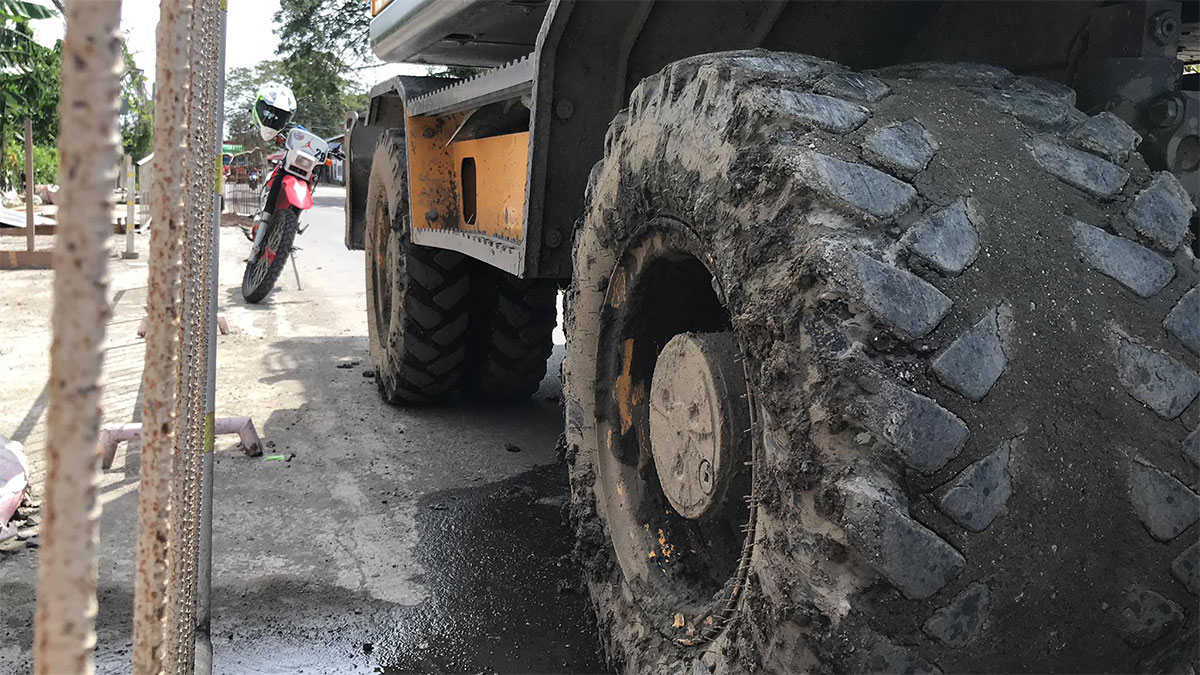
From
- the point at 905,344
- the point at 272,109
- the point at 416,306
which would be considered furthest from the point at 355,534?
the point at 272,109

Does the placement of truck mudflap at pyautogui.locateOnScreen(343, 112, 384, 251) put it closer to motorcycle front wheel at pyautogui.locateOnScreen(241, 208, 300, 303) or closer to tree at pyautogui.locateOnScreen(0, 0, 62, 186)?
motorcycle front wheel at pyautogui.locateOnScreen(241, 208, 300, 303)

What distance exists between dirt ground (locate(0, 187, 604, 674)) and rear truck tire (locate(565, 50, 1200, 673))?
4.00 ft

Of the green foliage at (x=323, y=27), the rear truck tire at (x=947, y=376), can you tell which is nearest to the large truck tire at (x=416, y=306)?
the rear truck tire at (x=947, y=376)

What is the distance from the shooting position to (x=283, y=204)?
888 centimetres

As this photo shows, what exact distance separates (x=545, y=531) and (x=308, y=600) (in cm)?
90

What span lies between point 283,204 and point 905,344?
8.13m

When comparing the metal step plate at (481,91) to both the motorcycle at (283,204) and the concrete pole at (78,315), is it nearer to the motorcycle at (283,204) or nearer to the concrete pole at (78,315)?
the concrete pole at (78,315)

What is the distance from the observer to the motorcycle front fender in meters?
8.66

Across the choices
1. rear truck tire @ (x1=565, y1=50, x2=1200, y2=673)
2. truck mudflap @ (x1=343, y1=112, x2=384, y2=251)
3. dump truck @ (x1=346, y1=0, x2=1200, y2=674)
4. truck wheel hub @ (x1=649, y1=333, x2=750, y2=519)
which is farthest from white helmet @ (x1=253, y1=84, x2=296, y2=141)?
rear truck tire @ (x1=565, y1=50, x2=1200, y2=673)

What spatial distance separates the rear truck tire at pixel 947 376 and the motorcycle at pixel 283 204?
289 inches

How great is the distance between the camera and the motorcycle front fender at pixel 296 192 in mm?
8664

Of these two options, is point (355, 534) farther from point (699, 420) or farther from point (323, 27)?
point (323, 27)

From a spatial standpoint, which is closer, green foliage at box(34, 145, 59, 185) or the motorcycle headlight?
the motorcycle headlight

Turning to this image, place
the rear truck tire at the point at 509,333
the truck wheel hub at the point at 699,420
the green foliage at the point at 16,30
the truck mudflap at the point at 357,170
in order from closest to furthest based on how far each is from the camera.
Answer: the truck wheel hub at the point at 699,420
the rear truck tire at the point at 509,333
the truck mudflap at the point at 357,170
the green foliage at the point at 16,30
